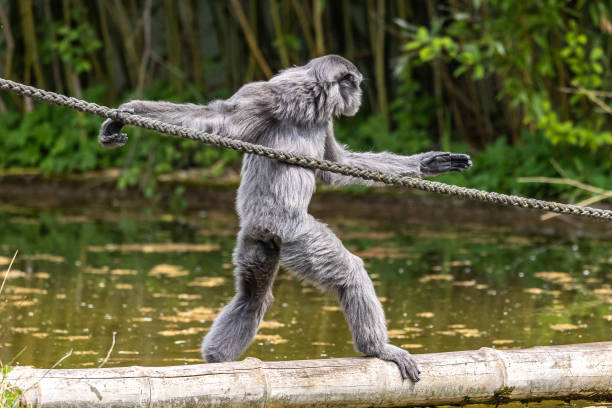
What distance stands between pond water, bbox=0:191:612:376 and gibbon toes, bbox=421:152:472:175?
1.72m

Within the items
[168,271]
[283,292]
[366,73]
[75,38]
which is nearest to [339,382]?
[283,292]

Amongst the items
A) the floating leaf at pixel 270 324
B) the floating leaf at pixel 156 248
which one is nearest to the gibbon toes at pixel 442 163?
the floating leaf at pixel 270 324

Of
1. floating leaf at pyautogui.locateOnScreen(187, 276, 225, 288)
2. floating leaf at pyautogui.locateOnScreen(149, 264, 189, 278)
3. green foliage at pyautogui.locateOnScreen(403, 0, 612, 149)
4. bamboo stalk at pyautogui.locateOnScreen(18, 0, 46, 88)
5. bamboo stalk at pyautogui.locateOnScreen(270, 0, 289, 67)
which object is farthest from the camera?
bamboo stalk at pyautogui.locateOnScreen(18, 0, 46, 88)

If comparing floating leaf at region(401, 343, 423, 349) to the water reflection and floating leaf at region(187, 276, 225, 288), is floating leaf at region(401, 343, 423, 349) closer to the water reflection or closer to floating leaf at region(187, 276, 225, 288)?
the water reflection

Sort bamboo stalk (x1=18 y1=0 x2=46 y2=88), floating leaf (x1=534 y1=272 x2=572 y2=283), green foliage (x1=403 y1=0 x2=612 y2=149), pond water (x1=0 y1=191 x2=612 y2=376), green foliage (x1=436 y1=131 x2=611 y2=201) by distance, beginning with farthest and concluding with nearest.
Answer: bamboo stalk (x1=18 y1=0 x2=46 y2=88) < green foliage (x1=436 y1=131 x2=611 y2=201) < green foliage (x1=403 y1=0 x2=612 y2=149) < floating leaf (x1=534 y1=272 x2=572 y2=283) < pond water (x1=0 y1=191 x2=612 y2=376)

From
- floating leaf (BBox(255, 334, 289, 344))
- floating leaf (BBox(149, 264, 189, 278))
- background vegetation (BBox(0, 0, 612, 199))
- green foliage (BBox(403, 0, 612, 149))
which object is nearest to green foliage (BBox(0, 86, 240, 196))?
background vegetation (BBox(0, 0, 612, 199))

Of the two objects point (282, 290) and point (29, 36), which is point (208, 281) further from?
point (29, 36)

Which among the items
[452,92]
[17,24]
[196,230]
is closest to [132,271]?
[196,230]

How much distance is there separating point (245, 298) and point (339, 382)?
87 centimetres

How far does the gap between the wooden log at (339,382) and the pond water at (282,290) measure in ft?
5.32

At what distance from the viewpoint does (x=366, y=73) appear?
743 inches

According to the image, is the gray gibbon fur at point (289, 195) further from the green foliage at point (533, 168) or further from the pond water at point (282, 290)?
the green foliage at point (533, 168)

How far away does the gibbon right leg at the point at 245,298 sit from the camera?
18.6 ft

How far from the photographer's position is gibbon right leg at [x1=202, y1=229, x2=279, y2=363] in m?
5.68
